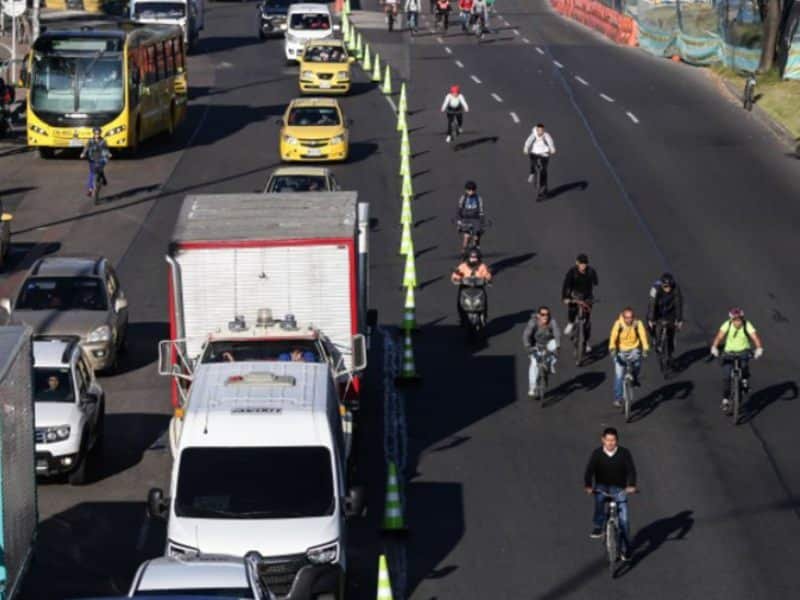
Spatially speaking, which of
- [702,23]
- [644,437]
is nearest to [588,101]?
[702,23]

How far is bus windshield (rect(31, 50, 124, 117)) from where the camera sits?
1879 inches

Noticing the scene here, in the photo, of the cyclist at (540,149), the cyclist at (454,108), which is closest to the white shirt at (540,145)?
the cyclist at (540,149)

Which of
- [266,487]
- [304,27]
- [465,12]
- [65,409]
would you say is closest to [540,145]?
[65,409]

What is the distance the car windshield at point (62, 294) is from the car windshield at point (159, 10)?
39511 millimetres

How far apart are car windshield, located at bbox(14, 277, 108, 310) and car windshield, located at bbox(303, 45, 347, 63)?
29310 millimetres

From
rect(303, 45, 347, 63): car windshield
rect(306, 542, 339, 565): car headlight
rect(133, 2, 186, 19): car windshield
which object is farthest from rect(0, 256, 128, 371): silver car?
rect(133, 2, 186, 19): car windshield

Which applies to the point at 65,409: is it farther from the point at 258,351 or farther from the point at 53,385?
the point at 258,351

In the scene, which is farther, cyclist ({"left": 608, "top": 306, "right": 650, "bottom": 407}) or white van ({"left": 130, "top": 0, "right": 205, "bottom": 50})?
white van ({"left": 130, "top": 0, "right": 205, "bottom": 50})

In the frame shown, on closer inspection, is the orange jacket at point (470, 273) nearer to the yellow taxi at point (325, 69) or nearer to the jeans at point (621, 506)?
the jeans at point (621, 506)

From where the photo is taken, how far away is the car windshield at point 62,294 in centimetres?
2976

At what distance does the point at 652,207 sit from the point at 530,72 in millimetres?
22151

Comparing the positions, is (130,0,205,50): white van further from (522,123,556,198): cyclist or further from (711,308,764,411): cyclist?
(711,308,764,411): cyclist

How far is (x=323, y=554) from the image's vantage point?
1802cm

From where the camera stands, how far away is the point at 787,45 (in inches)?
2265
